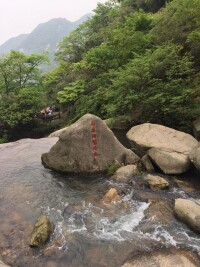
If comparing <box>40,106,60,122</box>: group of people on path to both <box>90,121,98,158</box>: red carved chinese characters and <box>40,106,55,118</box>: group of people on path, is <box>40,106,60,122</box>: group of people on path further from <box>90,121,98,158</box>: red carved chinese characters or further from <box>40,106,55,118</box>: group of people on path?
<box>90,121,98,158</box>: red carved chinese characters

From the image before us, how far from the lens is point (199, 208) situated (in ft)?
29.2

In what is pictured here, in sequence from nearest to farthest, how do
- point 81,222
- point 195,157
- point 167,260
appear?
point 167,260, point 81,222, point 195,157

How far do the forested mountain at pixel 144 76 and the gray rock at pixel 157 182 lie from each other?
6.09 meters

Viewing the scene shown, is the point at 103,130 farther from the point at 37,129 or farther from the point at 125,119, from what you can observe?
the point at 37,129

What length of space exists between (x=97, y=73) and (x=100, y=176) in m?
17.5

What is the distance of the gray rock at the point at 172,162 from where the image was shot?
40.3 ft

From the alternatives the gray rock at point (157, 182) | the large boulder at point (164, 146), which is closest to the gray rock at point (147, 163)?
the large boulder at point (164, 146)

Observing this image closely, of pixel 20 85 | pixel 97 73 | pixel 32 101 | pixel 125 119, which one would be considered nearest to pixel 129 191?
pixel 125 119

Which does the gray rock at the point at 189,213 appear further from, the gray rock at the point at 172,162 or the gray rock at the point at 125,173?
the gray rock at the point at 125,173

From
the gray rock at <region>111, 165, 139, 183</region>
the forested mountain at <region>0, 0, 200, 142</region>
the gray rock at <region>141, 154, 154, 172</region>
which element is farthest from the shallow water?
the forested mountain at <region>0, 0, 200, 142</region>

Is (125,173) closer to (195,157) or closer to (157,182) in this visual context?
(157,182)

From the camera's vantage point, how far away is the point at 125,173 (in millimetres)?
12500

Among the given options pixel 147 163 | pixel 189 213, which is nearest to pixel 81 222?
pixel 189 213

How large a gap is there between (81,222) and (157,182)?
3.86 metres
